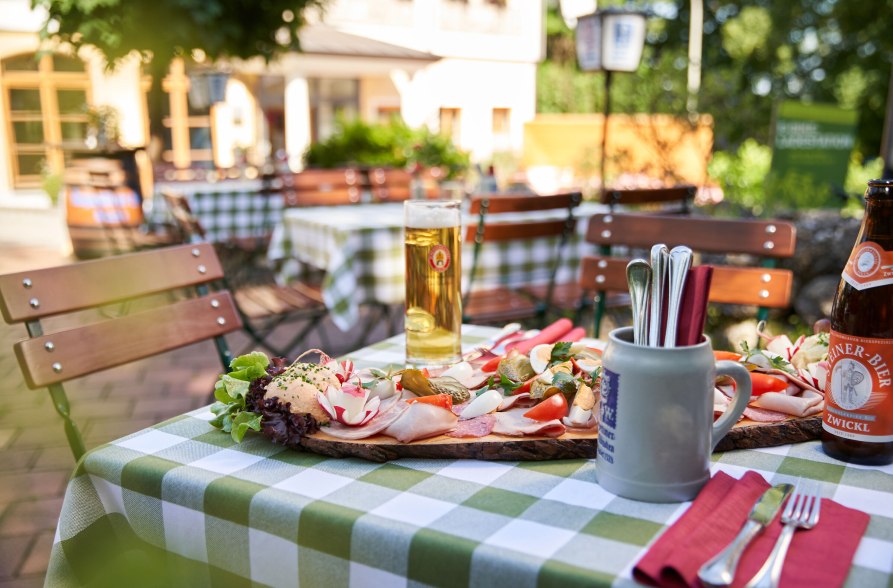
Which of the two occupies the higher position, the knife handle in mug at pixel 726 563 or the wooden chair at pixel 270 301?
the knife handle in mug at pixel 726 563

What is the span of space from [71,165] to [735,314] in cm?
620

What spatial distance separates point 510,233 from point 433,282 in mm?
1841

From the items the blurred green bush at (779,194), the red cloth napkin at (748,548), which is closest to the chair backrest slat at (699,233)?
the red cloth napkin at (748,548)

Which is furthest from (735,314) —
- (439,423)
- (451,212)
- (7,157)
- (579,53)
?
(7,157)

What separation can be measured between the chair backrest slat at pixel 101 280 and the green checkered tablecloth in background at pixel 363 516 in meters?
0.52

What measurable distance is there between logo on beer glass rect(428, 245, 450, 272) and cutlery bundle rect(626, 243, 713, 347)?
50 centimetres

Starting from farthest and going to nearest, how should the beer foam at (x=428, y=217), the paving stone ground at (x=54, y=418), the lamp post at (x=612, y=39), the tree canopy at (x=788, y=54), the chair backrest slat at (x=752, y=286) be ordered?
the tree canopy at (x=788, y=54) < the lamp post at (x=612, y=39) < the paving stone ground at (x=54, y=418) < the chair backrest slat at (x=752, y=286) < the beer foam at (x=428, y=217)

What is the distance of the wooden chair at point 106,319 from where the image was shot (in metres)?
1.37

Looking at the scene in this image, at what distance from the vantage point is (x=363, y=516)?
783mm

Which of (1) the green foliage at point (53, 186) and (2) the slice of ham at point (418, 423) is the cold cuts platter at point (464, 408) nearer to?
(2) the slice of ham at point (418, 423)

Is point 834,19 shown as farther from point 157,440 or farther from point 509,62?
point 157,440

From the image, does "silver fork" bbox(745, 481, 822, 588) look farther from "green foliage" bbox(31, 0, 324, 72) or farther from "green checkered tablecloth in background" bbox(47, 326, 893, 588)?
"green foliage" bbox(31, 0, 324, 72)

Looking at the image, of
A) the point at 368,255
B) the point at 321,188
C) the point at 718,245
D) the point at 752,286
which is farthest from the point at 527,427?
the point at 321,188

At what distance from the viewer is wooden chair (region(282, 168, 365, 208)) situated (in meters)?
4.92
